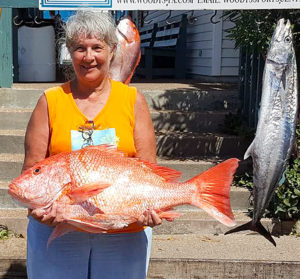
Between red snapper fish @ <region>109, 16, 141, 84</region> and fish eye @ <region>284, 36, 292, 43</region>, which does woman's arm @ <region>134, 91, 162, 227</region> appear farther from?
red snapper fish @ <region>109, 16, 141, 84</region>

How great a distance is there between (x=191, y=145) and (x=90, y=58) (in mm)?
3954

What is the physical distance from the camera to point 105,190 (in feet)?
7.13

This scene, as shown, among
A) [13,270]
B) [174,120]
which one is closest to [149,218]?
[13,270]

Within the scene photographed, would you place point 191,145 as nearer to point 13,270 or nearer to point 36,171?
point 13,270

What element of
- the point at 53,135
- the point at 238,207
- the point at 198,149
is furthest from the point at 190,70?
the point at 53,135

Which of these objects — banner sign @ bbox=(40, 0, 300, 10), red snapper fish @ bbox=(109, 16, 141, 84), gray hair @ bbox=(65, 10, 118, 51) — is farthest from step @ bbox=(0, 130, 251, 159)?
gray hair @ bbox=(65, 10, 118, 51)

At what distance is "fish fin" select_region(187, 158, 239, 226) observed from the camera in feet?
7.27

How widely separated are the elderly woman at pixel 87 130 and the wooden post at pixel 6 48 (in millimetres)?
5096

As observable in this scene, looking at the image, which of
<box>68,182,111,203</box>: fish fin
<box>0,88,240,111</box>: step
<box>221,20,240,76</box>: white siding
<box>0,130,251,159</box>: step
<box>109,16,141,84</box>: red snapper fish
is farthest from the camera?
<box>221,20,240,76</box>: white siding

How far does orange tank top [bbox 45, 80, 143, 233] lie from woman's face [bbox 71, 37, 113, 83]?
12 centimetres

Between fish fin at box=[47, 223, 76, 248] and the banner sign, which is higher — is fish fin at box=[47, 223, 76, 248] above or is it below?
below

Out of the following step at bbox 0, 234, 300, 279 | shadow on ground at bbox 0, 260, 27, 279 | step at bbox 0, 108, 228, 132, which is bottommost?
shadow on ground at bbox 0, 260, 27, 279

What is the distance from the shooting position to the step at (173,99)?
7070 mm

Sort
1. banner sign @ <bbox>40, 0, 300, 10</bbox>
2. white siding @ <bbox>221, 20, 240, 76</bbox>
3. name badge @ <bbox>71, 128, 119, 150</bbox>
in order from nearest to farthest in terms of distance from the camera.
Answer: name badge @ <bbox>71, 128, 119, 150</bbox>
banner sign @ <bbox>40, 0, 300, 10</bbox>
white siding @ <bbox>221, 20, 240, 76</bbox>
